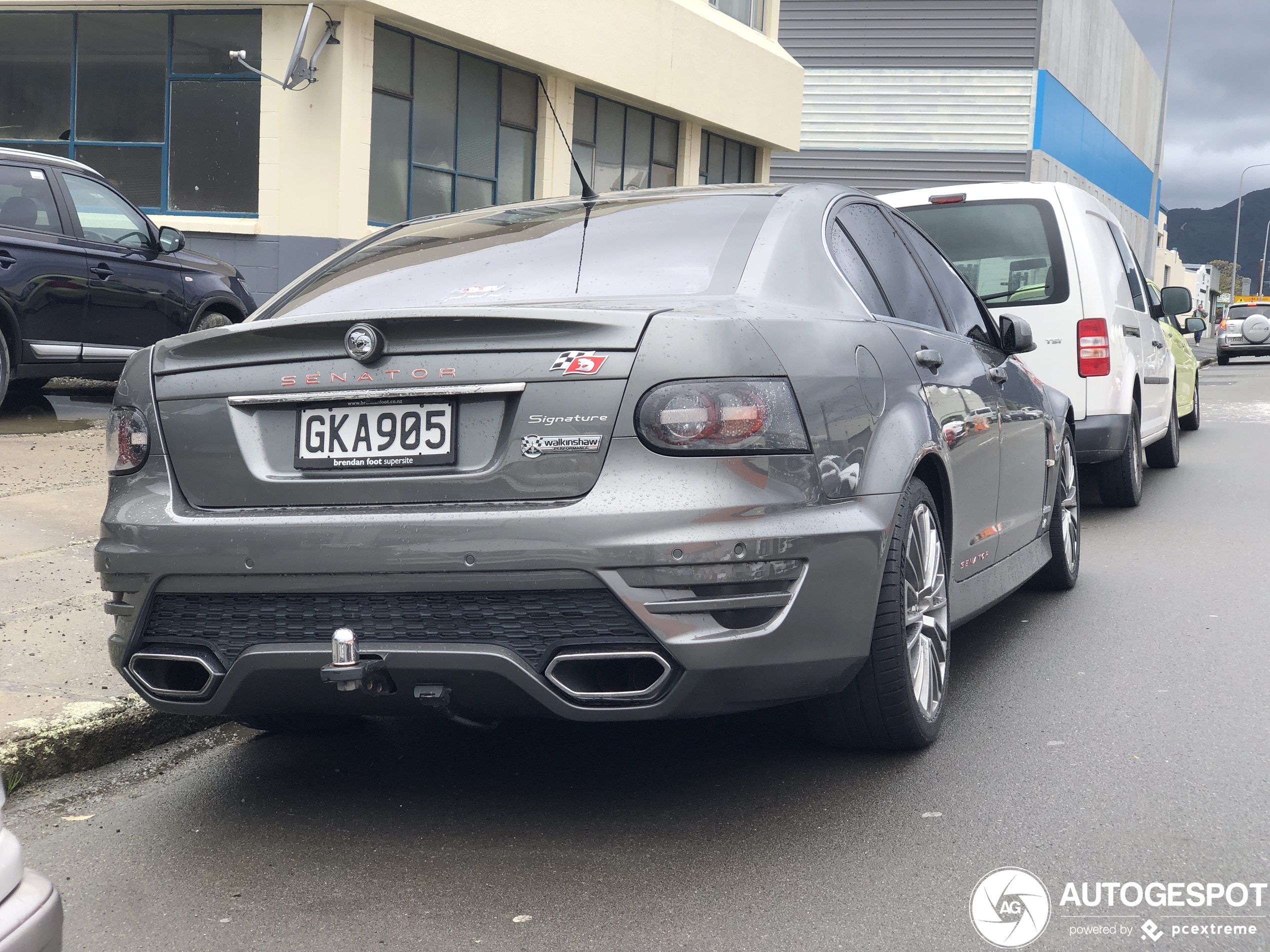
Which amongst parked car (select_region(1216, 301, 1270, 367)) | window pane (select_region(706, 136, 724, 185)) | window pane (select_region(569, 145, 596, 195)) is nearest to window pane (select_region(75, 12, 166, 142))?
window pane (select_region(569, 145, 596, 195))

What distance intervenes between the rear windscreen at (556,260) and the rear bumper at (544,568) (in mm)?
610

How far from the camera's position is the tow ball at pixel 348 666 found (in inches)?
126

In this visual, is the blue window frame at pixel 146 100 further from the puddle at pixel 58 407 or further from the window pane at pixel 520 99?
the window pane at pixel 520 99

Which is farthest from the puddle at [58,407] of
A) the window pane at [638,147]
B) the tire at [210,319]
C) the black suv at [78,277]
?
the window pane at [638,147]

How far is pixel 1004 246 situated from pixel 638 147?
14.3 meters

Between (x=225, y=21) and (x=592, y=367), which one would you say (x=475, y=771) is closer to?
(x=592, y=367)

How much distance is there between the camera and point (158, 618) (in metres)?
3.45

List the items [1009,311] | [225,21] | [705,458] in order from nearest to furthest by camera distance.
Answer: [705,458] → [1009,311] → [225,21]

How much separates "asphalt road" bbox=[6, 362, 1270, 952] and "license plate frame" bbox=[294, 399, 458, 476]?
0.92 metres

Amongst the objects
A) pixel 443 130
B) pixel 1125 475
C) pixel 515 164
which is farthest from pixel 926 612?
pixel 515 164

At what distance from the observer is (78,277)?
1088 cm

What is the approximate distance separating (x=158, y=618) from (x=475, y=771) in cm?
101

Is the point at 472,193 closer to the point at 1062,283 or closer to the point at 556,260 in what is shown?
the point at 1062,283

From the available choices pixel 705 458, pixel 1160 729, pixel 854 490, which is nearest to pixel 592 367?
pixel 705 458
